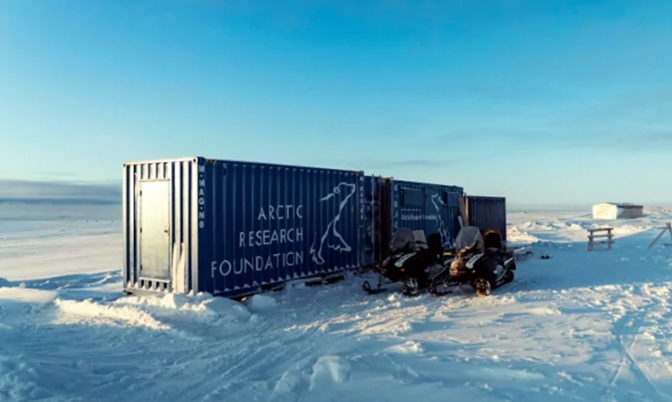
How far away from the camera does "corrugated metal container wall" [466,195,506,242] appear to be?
66.5 feet

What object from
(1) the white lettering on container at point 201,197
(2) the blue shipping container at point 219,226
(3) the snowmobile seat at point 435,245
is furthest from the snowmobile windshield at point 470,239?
(1) the white lettering on container at point 201,197

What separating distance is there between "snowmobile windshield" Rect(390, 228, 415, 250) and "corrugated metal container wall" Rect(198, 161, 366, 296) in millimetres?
1749

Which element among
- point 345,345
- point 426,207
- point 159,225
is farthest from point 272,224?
point 426,207

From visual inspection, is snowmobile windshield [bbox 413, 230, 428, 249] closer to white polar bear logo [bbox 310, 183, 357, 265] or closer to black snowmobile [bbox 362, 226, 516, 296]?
black snowmobile [bbox 362, 226, 516, 296]

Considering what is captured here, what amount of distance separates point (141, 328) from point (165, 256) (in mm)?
2286

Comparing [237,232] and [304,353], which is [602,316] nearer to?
Result: [304,353]

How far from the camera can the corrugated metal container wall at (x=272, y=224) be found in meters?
9.88

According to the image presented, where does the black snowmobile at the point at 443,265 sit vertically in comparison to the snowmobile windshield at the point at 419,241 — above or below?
below

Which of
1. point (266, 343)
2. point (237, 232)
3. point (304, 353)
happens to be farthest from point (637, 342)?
point (237, 232)

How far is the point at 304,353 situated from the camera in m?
6.55

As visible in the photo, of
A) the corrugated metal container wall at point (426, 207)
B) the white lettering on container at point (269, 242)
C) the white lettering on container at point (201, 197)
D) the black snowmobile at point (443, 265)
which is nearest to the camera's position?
the white lettering on container at point (201, 197)

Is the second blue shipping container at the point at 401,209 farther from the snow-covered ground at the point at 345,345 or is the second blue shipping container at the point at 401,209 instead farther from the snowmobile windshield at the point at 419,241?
the snow-covered ground at the point at 345,345

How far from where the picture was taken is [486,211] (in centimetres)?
2117

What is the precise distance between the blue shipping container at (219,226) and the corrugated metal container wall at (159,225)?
18 millimetres
